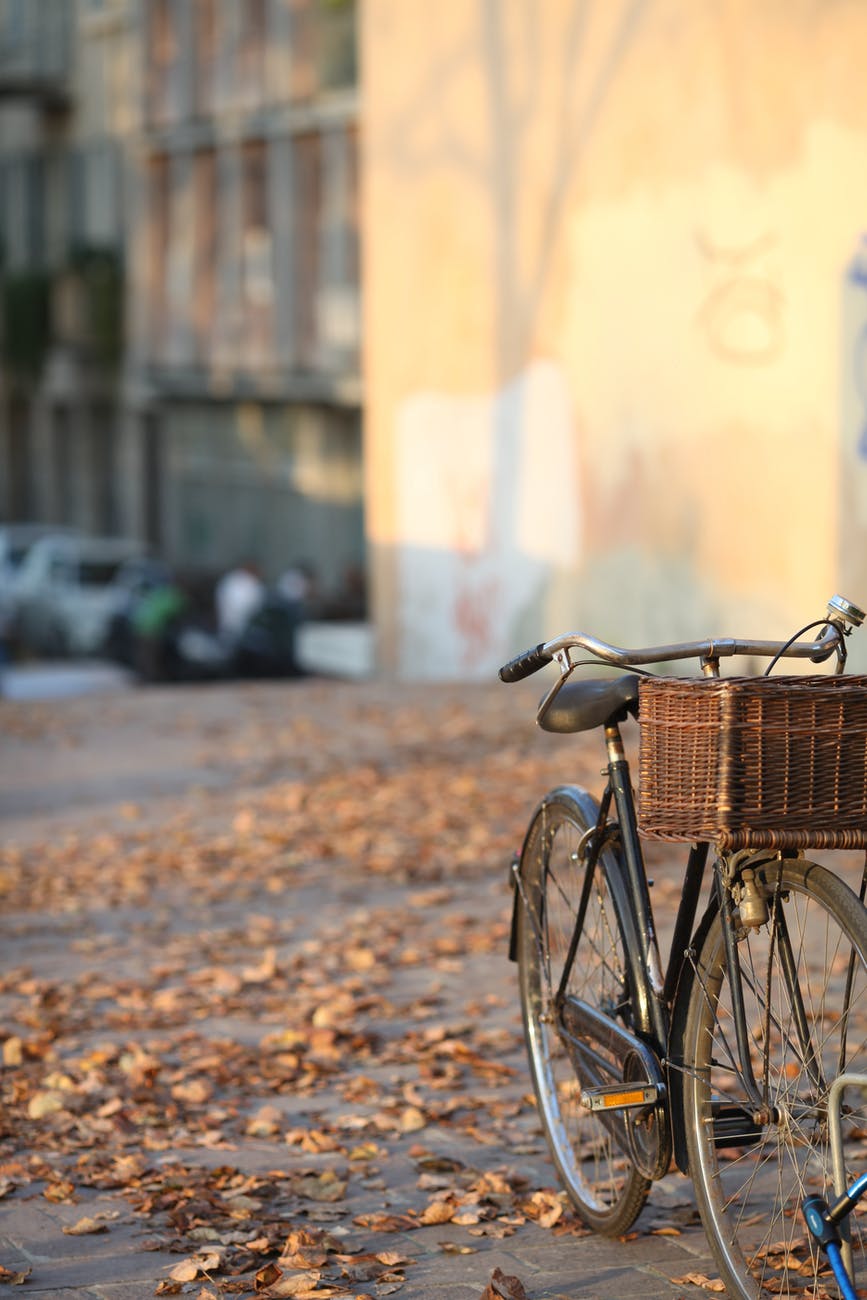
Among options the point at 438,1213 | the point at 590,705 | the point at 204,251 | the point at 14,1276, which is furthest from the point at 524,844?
the point at 204,251

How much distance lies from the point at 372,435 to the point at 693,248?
4880mm

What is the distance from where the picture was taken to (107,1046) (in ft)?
20.2

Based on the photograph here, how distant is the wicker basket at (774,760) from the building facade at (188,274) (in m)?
25.2

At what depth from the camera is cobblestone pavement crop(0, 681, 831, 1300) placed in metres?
4.52

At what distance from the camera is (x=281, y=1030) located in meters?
6.35

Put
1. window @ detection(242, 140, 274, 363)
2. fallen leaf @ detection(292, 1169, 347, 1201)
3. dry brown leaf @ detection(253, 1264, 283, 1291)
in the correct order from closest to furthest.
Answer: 1. dry brown leaf @ detection(253, 1264, 283, 1291)
2. fallen leaf @ detection(292, 1169, 347, 1201)
3. window @ detection(242, 140, 274, 363)

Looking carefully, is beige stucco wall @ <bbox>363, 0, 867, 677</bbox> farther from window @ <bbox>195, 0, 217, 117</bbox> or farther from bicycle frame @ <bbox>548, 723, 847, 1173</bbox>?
window @ <bbox>195, 0, 217, 117</bbox>

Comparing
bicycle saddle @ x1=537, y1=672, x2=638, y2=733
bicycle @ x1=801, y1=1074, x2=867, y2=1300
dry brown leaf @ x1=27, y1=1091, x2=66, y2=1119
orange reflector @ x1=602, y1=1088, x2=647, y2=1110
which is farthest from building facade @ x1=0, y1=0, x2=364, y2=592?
bicycle @ x1=801, y1=1074, x2=867, y2=1300

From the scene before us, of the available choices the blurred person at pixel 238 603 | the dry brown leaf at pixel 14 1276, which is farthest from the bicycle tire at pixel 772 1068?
the blurred person at pixel 238 603

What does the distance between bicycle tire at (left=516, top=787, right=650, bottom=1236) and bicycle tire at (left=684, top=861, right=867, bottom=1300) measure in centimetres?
29

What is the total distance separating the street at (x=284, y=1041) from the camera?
445 cm

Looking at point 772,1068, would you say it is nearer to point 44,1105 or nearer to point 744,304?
point 44,1105

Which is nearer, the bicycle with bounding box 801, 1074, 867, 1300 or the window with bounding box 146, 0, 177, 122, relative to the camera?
the bicycle with bounding box 801, 1074, 867, 1300

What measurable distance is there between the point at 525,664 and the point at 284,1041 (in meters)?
2.37
